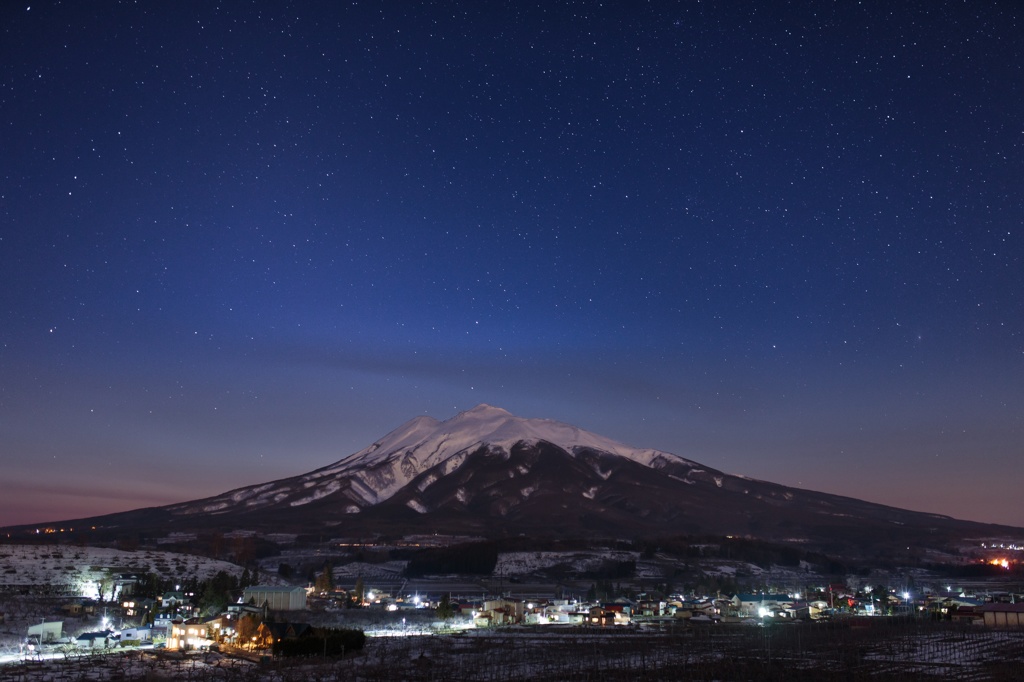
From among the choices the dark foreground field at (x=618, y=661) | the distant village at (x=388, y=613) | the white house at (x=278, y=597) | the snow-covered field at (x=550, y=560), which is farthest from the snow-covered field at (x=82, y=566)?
the snow-covered field at (x=550, y=560)

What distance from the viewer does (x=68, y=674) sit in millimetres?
32406

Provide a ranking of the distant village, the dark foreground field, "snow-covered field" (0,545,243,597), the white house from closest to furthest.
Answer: the dark foreground field
the distant village
the white house
"snow-covered field" (0,545,243,597)

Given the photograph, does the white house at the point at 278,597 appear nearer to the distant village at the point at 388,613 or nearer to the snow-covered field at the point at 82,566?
the distant village at the point at 388,613

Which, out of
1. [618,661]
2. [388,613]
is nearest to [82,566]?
[388,613]

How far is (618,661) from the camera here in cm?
3878

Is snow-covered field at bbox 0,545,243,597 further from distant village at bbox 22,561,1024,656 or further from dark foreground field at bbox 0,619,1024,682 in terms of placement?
dark foreground field at bbox 0,619,1024,682

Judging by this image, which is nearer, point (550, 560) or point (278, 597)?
point (278, 597)

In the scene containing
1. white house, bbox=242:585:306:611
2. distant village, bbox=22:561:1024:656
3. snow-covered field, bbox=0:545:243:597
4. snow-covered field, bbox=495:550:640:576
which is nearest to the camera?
distant village, bbox=22:561:1024:656

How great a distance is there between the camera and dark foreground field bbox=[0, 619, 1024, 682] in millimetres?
33281

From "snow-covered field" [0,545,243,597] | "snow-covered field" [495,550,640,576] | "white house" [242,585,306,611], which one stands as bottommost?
"snow-covered field" [495,550,640,576]

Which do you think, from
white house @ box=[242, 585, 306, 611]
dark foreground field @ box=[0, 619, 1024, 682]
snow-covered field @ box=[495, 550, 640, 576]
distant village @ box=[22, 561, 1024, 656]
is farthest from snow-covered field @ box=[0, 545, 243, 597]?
snow-covered field @ box=[495, 550, 640, 576]

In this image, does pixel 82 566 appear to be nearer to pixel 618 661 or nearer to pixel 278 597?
pixel 278 597

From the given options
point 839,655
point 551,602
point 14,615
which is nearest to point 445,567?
point 551,602

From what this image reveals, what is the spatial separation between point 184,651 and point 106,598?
3117 cm
